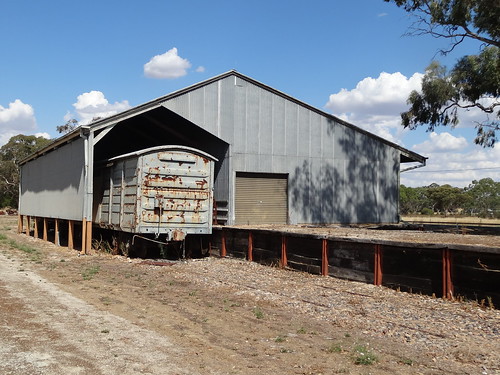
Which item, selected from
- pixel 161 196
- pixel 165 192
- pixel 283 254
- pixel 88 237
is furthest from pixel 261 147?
pixel 88 237

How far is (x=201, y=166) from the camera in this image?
1716 centimetres

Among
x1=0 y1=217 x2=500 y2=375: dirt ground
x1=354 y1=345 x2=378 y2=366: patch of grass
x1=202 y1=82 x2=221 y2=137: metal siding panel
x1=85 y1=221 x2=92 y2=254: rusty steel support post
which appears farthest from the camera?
x1=202 y1=82 x2=221 y2=137: metal siding panel

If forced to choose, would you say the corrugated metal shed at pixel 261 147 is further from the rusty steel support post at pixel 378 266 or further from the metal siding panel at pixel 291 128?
the rusty steel support post at pixel 378 266

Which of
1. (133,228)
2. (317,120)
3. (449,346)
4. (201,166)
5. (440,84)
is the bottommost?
(449,346)

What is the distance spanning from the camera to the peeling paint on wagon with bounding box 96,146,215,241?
16172 mm

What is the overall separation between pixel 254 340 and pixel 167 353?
1.38 meters

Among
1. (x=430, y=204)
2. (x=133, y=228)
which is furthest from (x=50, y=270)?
(x=430, y=204)

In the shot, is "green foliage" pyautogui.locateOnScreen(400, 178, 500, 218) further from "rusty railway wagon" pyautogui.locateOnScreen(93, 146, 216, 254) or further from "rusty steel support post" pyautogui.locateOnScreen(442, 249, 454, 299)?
"rusty steel support post" pyautogui.locateOnScreen(442, 249, 454, 299)

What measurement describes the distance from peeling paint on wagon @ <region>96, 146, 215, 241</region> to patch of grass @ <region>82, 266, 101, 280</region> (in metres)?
1.80

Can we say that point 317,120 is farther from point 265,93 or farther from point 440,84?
point 440,84

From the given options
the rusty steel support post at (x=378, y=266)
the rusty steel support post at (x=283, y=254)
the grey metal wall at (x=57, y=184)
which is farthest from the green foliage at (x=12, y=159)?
the rusty steel support post at (x=378, y=266)

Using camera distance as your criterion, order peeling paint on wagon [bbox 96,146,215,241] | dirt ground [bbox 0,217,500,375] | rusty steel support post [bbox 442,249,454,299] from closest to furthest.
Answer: dirt ground [bbox 0,217,500,375] → rusty steel support post [bbox 442,249,454,299] → peeling paint on wagon [bbox 96,146,215,241]

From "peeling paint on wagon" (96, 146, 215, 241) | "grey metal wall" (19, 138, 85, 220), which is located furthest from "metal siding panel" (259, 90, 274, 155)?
"grey metal wall" (19, 138, 85, 220)

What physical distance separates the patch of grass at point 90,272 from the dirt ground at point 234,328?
0.57 feet
